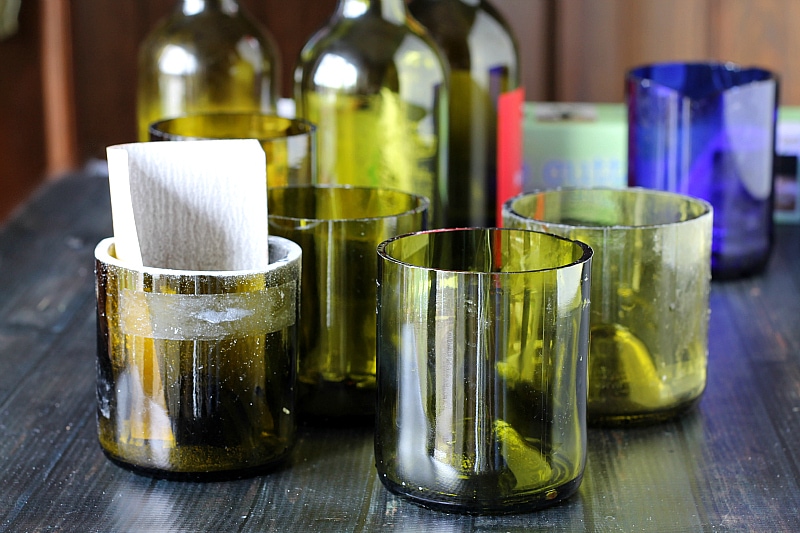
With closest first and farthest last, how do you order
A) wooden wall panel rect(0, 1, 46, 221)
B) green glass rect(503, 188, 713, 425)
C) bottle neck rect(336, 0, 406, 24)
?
green glass rect(503, 188, 713, 425) → bottle neck rect(336, 0, 406, 24) → wooden wall panel rect(0, 1, 46, 221)

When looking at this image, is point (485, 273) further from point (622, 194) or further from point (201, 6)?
point (201, 6)

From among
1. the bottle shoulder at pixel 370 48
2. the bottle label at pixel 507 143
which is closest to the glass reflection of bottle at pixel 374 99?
the bottle shoulder at pixel 370 48

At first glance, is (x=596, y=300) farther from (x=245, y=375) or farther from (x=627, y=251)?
(x=245, y=375)

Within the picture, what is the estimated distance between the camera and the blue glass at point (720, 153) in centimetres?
86

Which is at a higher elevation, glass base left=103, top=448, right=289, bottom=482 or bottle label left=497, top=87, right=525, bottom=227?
bottle label left=497, top=87, right=525, bottom=227

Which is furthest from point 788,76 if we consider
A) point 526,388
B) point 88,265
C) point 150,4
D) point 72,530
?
point 72,530

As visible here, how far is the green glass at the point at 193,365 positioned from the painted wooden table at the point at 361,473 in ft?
0.06

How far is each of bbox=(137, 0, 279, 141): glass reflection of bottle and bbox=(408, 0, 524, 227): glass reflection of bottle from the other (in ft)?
0.50

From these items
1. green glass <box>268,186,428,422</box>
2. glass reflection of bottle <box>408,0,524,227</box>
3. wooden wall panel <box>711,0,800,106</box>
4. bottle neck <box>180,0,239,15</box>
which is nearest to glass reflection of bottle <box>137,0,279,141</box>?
bottle neck <box>180,0,239,15</box>

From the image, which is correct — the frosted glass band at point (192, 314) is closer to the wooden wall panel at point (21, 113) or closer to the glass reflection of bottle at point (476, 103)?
the glass reflection of bottle at point (476, 103)

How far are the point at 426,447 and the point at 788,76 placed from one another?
1.04 meters

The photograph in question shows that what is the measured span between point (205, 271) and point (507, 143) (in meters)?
0.44

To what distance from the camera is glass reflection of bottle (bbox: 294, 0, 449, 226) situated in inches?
29.7

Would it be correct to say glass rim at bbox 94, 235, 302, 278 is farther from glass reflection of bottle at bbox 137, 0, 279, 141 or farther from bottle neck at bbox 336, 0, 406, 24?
glass reflection of bottle at bbox 137, 0, 279, 141
